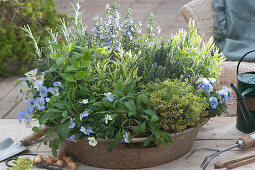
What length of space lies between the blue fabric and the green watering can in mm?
1243

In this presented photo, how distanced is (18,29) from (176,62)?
2.40 m

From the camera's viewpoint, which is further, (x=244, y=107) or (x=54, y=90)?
(x=244, y=107)

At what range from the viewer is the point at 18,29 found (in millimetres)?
3510

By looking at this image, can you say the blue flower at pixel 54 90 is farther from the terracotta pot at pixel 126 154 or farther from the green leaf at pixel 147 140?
the green leaf at pixel 147 140

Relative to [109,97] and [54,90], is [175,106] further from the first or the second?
[54,90]

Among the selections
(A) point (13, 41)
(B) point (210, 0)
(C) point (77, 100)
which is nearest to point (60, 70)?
(C) point (77, 100)

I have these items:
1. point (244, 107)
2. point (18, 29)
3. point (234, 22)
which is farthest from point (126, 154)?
point (18, 29)

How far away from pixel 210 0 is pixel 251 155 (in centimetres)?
174

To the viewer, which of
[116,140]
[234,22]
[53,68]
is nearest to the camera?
[116,140]

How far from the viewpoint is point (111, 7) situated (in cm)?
171

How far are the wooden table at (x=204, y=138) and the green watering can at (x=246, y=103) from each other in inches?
1.5

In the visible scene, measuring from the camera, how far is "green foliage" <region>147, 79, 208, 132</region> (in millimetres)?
1241

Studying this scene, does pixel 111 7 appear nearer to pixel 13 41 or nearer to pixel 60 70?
pixel 60 70

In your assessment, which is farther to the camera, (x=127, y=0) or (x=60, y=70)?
(x=127, y=0)
